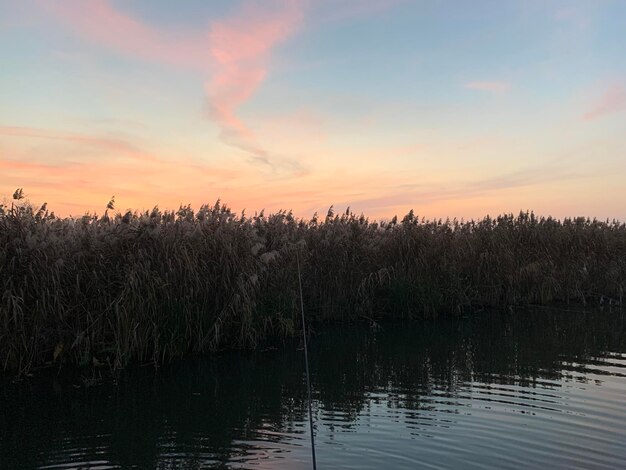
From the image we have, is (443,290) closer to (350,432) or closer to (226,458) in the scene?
(350,432)

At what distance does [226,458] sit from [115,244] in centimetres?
517

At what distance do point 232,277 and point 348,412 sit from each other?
4112 mm

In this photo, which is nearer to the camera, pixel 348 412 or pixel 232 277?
pixel 348 412

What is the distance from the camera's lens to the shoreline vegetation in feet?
25.8

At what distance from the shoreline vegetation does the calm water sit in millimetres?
670

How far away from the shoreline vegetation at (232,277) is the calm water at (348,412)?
67 cm

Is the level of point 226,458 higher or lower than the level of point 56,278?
lower

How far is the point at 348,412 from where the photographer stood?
20.1 feet

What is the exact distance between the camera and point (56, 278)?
789 cm

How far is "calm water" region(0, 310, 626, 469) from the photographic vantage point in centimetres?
478

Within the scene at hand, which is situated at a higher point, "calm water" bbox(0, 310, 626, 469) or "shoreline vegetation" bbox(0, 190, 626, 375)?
"shoreline vegetation" bbox(0, 190, 626, 375)

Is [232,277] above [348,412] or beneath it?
above

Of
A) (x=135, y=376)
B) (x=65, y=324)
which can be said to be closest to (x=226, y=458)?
(x=135, y=376)

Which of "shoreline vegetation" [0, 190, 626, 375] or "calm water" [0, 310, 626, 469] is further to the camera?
"shoreline vegetation" [0, 190, 626, 375]
